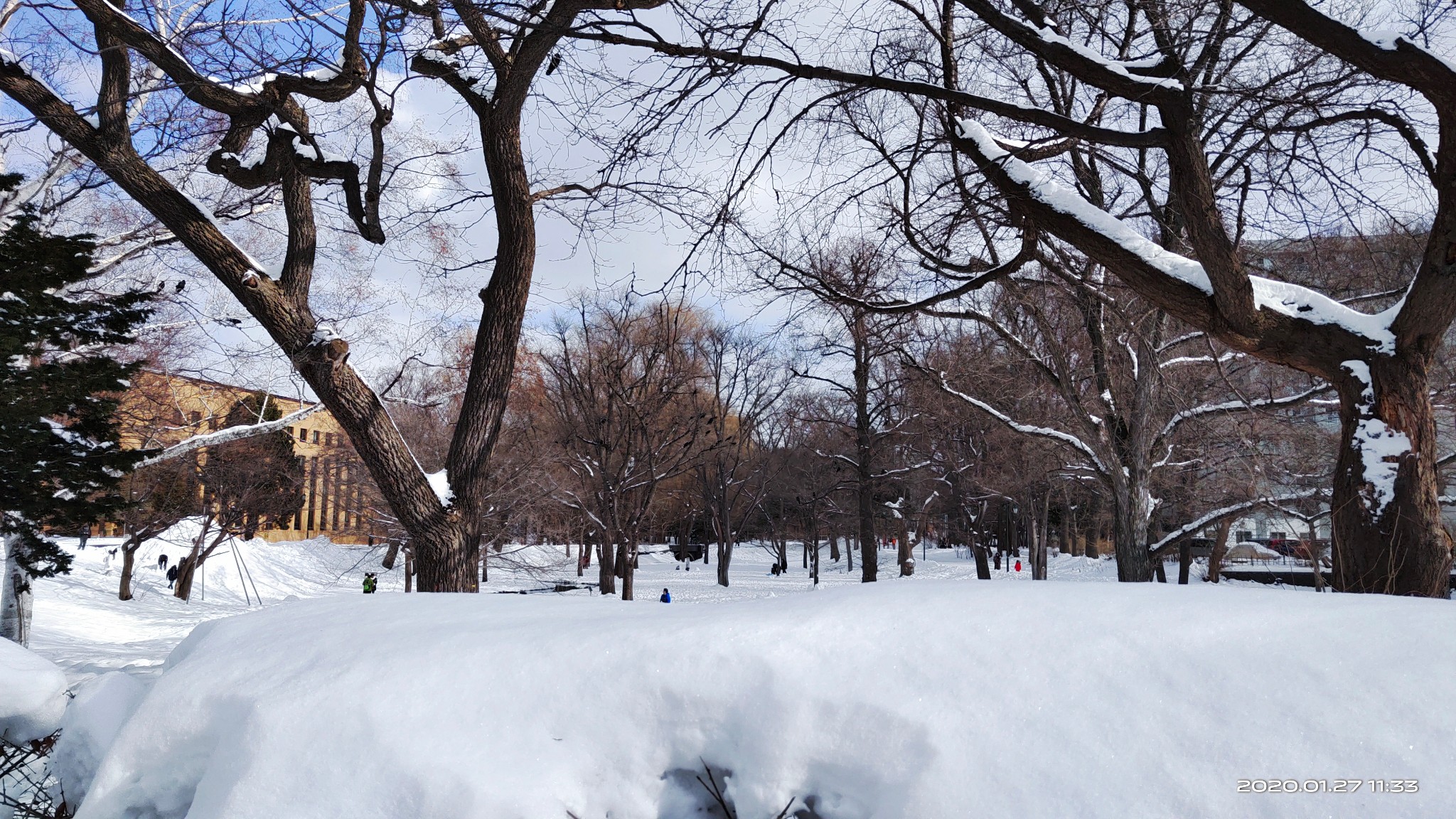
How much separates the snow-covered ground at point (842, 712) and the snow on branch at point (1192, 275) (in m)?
3.61

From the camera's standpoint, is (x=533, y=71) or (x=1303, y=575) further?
(x=1303, y=575)

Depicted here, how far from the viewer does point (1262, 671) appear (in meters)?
1.50

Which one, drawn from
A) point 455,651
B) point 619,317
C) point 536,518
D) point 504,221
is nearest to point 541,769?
point 455,651

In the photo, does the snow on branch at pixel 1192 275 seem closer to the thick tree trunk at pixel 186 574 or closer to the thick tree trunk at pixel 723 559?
the thick tree trunk at pixel 186 574

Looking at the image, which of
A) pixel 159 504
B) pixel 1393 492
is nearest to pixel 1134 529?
pixel 1393 492

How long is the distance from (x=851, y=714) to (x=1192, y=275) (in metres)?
4.64

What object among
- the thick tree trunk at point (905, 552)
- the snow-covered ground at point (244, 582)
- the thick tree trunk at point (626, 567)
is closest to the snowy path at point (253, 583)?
the snow-covered ground at point (244, 582)

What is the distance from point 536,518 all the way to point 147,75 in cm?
2292

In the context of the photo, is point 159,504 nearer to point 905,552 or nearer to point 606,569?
point 606,569

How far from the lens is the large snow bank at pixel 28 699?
3.02 metres

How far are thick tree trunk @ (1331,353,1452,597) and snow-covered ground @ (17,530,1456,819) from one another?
3.79 meters

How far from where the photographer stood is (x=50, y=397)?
853cm

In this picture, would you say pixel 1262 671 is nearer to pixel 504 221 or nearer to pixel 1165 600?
pixel 1165 600

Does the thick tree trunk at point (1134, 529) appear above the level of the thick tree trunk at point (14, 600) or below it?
above
